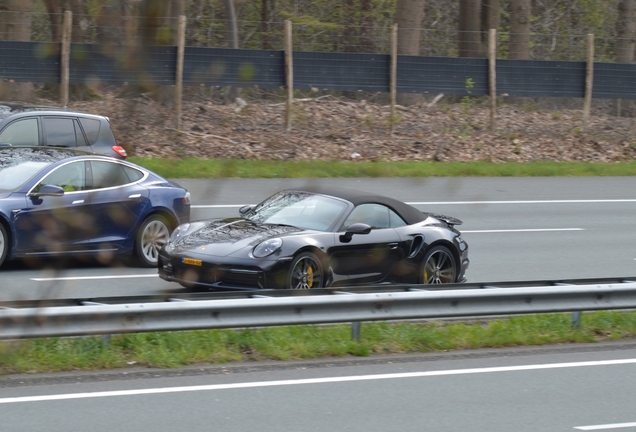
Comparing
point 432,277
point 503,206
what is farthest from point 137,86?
point 503,206

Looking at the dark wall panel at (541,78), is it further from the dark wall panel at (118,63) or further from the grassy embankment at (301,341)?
the dark wall panel at (118,63)

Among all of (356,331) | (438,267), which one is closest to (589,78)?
(438,267)

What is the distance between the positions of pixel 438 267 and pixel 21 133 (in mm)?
6029

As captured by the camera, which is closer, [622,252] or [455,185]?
[455,185]

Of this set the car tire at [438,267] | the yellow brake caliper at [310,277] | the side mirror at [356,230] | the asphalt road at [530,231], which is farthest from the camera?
the car tire at [438,267]

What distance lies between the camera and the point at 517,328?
9383mm

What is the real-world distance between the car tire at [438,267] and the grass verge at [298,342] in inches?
48.5

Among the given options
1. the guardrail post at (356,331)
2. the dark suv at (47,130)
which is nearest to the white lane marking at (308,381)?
the guardrail post at (356,331)

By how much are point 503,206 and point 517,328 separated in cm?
900

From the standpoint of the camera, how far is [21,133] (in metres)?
12.8

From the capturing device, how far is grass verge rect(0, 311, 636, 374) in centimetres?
762

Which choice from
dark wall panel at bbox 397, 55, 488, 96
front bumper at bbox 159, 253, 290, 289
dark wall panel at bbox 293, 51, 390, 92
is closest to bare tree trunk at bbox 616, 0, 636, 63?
dark wall panel at bbox 397, 55, 488, 96

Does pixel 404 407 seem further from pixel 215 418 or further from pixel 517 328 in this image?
pixel 517 328

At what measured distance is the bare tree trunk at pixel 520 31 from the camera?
27453mm
